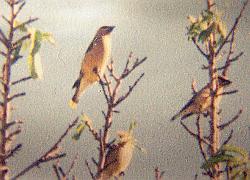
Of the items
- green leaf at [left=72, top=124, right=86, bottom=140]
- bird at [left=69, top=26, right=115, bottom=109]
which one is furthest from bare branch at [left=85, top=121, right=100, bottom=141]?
bird at [left=69, top=26, right=115, bottom=109]

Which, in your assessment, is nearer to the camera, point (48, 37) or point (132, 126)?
point (48, 37)

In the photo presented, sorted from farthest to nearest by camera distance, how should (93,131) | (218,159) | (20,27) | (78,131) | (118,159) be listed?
(118,159) → (78,131) → (93,131) → (218,159) → (20,27)

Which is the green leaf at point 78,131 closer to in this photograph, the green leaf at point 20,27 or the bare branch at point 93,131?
the bare branch at point 93,131

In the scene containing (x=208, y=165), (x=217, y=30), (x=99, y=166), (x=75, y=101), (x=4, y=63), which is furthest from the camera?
(x=75, y=101)

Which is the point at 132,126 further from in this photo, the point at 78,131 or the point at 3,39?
the point at 3,39

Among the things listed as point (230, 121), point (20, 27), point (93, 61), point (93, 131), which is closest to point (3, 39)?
point (20, 27)

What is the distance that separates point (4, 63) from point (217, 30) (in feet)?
→ 8.79

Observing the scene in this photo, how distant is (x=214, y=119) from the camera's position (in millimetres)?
6203

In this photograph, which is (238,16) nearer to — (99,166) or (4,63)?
(99,166)

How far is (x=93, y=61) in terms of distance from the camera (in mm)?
9469

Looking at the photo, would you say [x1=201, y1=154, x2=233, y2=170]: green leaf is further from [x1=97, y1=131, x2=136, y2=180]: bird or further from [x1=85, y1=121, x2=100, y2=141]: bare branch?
[x1=97, y1=131, x2=136, y2=180]: bird

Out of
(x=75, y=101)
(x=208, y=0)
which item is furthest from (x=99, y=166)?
(x=75, y=101)

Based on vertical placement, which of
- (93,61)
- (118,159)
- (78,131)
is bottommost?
(118,159)

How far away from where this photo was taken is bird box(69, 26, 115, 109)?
942cm
